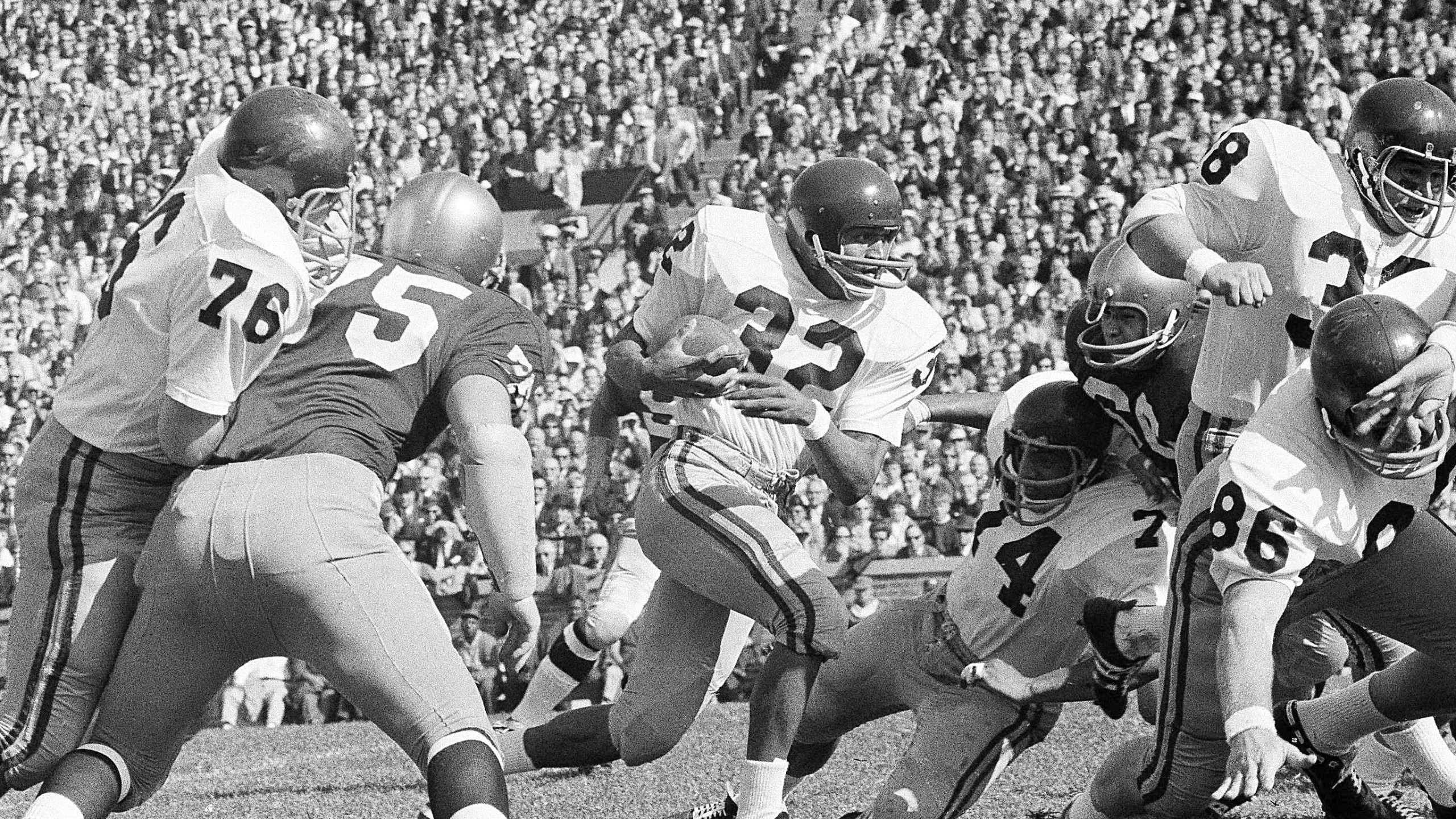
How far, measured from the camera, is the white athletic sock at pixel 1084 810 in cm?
433

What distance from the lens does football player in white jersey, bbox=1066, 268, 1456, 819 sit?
365cm

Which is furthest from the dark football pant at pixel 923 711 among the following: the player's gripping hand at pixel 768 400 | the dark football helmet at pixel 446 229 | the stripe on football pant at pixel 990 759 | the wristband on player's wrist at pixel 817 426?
the dark football helmet at pixel 446 229

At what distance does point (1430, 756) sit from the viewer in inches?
187

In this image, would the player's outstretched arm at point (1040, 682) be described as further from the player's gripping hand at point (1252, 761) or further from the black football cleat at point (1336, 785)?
the player's gripping hand at point (1252, 761)

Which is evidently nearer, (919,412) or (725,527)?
(725,527)

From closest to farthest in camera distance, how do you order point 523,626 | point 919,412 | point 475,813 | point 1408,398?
1. point 475,813
2. point 1408,398
3. point 523,626
4. point 919,412

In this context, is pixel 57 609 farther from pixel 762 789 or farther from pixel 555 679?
pixel 555 679

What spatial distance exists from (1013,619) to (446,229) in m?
1.67

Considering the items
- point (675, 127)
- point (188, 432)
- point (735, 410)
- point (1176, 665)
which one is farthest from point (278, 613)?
point (675, 127)

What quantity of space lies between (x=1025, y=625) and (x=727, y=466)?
3.01 feet

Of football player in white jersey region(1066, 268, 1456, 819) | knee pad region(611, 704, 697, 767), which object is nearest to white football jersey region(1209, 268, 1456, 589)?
football player in white jersey region(1066, 268, 1456, 819)

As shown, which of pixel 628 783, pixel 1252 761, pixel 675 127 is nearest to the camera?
pixel 1252 761

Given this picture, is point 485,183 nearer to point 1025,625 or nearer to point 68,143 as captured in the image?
point 68,143

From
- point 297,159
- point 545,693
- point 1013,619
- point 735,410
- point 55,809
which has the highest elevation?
point 297,159
